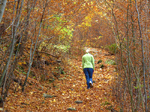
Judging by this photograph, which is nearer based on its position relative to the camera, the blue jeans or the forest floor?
the forest floor

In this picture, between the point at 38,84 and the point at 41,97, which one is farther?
the point at 38,84

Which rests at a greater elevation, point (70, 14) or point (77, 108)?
point (70, 14)

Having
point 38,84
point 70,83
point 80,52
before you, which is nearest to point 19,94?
point 38,84

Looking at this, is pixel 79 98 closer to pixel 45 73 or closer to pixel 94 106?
pixel 94 106

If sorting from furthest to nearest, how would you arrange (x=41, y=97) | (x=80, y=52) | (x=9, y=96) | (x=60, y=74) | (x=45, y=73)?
(x=80, y=52)
(x=60, y=74)
(x=45, y=73)
(x=41, y=97)
(x=9, y=96)

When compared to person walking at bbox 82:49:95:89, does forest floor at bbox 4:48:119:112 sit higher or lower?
lower

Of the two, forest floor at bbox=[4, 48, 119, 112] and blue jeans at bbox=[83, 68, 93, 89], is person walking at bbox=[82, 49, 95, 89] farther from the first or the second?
forest floor at bbox=[4, 48, 119, 112]

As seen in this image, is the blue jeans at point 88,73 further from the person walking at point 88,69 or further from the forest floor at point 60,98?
the forest floor at point 60,98

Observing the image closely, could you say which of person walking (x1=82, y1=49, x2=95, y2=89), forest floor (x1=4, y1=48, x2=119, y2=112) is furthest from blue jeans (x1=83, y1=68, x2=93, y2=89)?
forest floor (x1=4, y1=48, x2=119, y2=112)

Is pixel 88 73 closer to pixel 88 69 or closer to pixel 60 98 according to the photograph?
pixel 88 69

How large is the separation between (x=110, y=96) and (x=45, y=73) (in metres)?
3.11

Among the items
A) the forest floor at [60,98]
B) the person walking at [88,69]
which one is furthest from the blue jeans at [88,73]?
the forest floor at [60,98]

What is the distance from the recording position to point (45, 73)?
700cm

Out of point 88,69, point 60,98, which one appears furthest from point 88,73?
point 60,98
